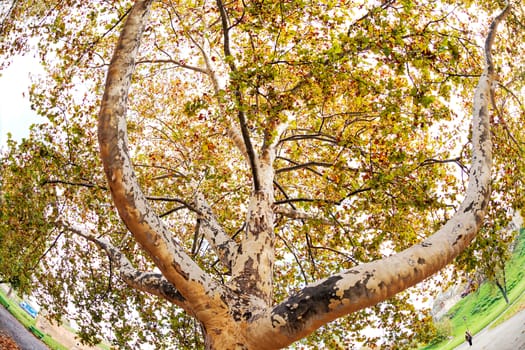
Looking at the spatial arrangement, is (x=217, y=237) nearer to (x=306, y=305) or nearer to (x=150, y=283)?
(x=150, y=283)

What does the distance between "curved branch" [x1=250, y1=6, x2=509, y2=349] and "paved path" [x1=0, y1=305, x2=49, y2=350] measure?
17.5 m

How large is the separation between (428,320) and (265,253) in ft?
25.6

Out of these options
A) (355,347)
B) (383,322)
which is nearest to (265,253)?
(383,322)

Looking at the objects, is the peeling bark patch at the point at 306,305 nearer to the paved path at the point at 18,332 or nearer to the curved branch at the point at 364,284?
the curved branch at the point at 364,284

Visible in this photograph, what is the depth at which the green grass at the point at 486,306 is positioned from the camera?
3136 centimetres

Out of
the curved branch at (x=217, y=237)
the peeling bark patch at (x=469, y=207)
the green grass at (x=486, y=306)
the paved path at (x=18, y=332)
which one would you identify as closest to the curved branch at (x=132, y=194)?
the curved branch at (x=217, y=237)

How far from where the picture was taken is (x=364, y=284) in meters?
3.77

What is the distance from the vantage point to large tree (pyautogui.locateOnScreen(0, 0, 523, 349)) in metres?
4.13

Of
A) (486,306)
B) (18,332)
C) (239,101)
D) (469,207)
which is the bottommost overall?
(18,332)

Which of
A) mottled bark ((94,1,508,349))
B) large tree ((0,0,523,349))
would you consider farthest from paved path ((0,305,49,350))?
mottled bark ((94,1,508,349))

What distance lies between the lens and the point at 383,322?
11508 mm

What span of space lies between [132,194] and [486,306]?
146ft

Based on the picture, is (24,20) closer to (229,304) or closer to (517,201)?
(229,304)

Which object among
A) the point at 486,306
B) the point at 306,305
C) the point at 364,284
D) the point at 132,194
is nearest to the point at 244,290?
the point at 306,305
